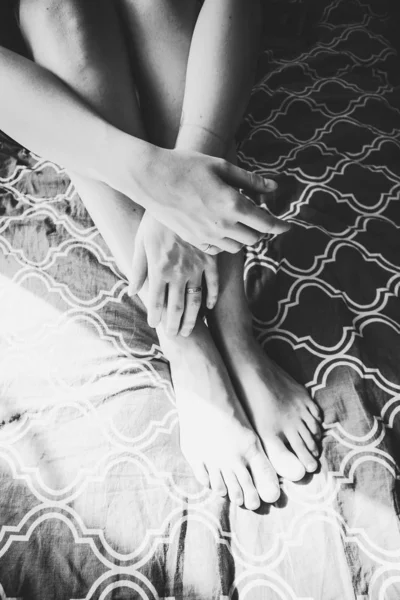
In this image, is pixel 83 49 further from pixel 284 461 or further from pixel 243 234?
pixel 284 461

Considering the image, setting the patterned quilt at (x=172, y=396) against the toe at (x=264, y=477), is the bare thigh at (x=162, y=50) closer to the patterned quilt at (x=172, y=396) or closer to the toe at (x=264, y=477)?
the patterned quilt at (x=172, y=396)

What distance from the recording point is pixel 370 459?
0.61m

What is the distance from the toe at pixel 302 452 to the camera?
622mm

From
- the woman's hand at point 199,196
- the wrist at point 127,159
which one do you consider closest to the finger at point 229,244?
the woman's hand at point 199,196

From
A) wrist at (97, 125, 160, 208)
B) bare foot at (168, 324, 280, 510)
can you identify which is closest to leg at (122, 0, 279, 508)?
bare foot at (168, 324, 280, 510)

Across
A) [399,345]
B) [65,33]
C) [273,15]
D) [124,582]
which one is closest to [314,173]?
[399,345]

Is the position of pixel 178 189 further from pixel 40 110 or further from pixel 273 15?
pixel 273 15

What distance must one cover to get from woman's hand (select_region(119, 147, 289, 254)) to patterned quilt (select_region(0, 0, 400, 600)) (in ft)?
0.76

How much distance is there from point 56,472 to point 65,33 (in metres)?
0.57

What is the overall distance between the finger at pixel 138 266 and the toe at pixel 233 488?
283 millimetres

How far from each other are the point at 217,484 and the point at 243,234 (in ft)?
1.07

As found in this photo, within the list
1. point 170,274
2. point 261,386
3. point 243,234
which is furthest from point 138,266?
point 261,386

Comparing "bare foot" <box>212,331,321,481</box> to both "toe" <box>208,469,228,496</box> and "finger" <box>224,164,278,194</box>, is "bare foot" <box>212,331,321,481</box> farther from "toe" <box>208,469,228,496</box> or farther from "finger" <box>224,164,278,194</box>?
"finger" <box>224,164,278,194</box>

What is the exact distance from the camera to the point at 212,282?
0.66 meters
